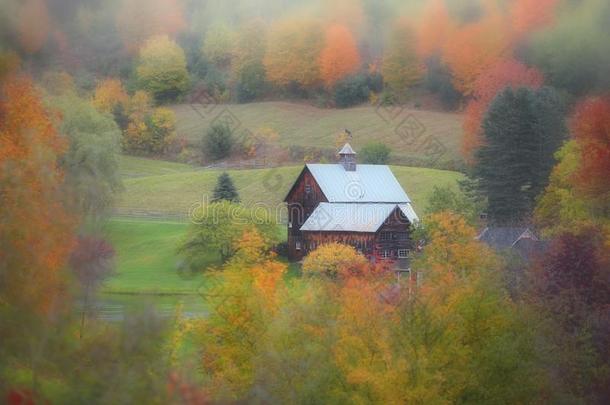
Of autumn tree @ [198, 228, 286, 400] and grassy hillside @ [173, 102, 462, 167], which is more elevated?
grassy hillside @ [173, 102, 462, 167]

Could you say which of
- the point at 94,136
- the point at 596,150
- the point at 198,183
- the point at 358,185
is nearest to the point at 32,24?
the point at 596,150

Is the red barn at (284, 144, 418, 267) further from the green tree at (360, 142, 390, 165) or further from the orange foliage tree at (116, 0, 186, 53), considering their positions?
the orange foliage tree at (116, 0, 186, 53)

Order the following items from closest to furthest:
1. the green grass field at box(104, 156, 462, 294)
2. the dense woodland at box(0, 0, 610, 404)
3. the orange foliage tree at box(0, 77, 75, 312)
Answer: the orange foliage tree at box(0, 77, 75, 312) < the dense woodland at box(0, 0, 610, 404) < the green grass field at box(104, 156, 462, 294)

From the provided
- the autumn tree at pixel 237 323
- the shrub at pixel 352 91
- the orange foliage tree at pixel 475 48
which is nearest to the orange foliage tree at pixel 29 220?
the autumn tree at pixel 237 323

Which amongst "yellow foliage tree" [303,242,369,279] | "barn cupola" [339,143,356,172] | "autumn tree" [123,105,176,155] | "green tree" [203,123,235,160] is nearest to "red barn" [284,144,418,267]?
"barn cupola" [339,143,356,172]

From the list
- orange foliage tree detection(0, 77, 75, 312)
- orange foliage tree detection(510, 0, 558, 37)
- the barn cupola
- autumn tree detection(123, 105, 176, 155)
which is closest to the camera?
orange foliage tree detection(0, 77, 75, 312)

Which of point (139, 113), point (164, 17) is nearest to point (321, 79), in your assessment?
point (139, 113)

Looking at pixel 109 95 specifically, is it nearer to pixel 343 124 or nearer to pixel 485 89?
pixel 343 124

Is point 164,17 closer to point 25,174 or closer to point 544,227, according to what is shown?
point 25,174

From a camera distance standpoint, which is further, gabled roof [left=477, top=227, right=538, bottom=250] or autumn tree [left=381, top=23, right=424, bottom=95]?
autumn tree [left=381, top=23, right=424, bottom=95]
